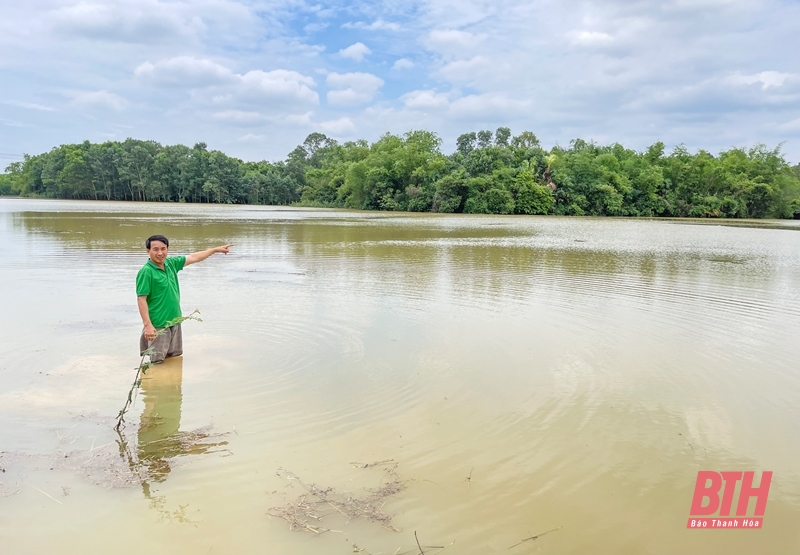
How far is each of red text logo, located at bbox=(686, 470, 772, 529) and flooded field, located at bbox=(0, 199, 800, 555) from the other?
6 centimetres

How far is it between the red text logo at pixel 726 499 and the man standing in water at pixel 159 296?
4.68 meters

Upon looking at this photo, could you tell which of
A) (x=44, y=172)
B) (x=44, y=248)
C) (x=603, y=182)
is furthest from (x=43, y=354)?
(x=44, y=172)

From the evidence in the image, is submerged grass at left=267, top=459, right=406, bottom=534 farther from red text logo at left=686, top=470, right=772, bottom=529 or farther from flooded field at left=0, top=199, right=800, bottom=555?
red text logo at left=686, top=470, right=772, bottom=529

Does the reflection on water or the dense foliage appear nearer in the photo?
the reflection on water

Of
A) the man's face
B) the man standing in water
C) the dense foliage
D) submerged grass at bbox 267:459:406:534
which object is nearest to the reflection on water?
the man standing in water

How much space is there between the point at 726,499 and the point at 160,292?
16.8 ft

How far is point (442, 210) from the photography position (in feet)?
188

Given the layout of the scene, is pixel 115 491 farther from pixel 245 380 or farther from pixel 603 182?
pixel 603 182

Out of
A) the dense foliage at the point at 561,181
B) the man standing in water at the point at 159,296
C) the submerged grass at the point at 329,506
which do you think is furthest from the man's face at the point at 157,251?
the dense foliage at the point at 561,181

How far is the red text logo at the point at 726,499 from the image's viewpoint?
130 inches

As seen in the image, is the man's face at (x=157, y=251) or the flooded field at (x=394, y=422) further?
the man's face at (x=157, y=251)

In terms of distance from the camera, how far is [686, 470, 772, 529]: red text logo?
331cm

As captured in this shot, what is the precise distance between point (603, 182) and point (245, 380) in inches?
2404

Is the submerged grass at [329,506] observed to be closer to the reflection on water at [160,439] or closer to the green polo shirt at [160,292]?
the reflection on water at [160,439]
